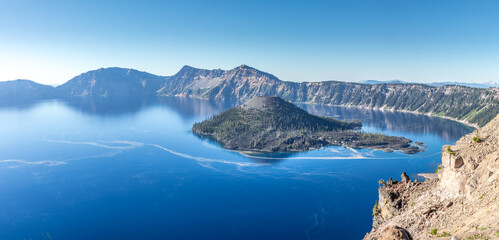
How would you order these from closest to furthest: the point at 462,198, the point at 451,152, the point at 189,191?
1. the point at 462,198
2. the point at 451,152
3. the point at 189,191

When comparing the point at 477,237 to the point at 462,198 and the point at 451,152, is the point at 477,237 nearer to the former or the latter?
the point at 462,198

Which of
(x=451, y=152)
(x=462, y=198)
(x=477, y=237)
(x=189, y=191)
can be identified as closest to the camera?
(x=477, y=237)

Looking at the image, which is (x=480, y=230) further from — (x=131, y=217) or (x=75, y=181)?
(x=75, y=181)

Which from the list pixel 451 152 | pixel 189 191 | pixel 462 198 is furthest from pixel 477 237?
pixel 189 191

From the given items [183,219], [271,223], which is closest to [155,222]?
[183,219]

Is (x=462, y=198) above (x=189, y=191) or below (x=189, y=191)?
above

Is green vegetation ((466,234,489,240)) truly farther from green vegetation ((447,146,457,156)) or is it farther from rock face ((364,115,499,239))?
green vegetation ((447,146,457,156))

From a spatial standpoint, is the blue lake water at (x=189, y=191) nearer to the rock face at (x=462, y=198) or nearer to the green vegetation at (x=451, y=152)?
the rock face at (x=462, y=198)
